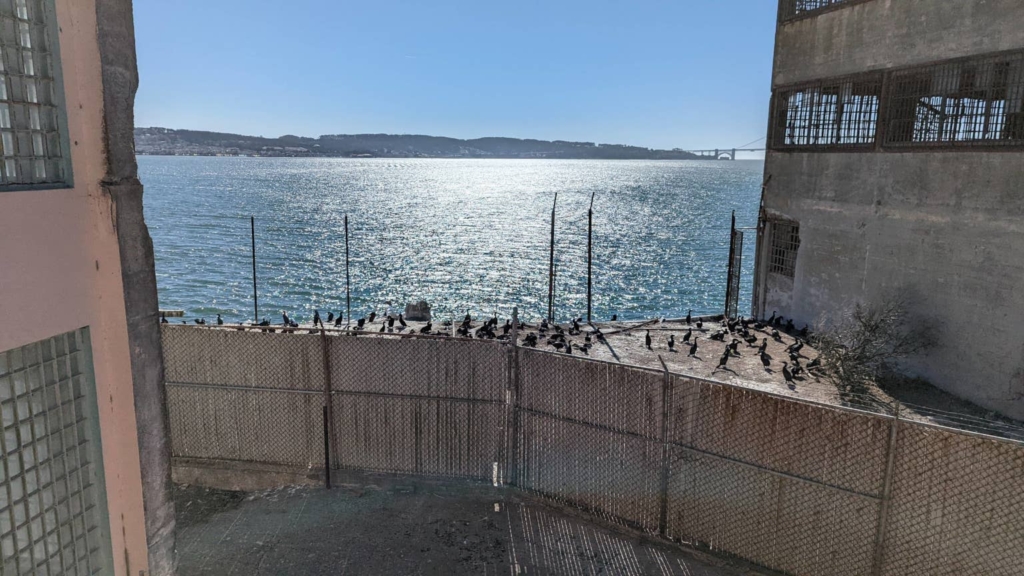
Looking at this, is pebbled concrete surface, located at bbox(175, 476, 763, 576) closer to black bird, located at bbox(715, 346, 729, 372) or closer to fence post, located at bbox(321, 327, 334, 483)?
fence post, located at bbox(321, 327, 334, 483)

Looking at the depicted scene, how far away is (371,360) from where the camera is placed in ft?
32.6

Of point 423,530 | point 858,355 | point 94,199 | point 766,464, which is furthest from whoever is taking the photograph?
point 858,355

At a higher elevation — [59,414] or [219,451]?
[59,414]

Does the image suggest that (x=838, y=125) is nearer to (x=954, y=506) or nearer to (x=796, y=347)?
(x=796, y=347)

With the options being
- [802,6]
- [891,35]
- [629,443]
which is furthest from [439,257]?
[629,443]

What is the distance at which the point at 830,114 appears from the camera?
60.4ft

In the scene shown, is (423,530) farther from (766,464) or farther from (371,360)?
(766,464)

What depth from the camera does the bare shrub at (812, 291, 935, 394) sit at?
15531 mm

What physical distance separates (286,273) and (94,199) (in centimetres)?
5228

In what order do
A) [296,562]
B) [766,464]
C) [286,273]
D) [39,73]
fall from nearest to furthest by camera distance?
1. [39,73]
2. [766,464]
3. [296,562]
4. [286,273]

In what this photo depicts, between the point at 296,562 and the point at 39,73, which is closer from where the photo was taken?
the point at 39,73

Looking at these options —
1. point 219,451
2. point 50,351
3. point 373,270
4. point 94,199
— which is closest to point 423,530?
point 219,451

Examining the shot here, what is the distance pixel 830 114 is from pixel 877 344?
272 inches

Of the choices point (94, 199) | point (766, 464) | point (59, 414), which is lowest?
point (766, 464)
